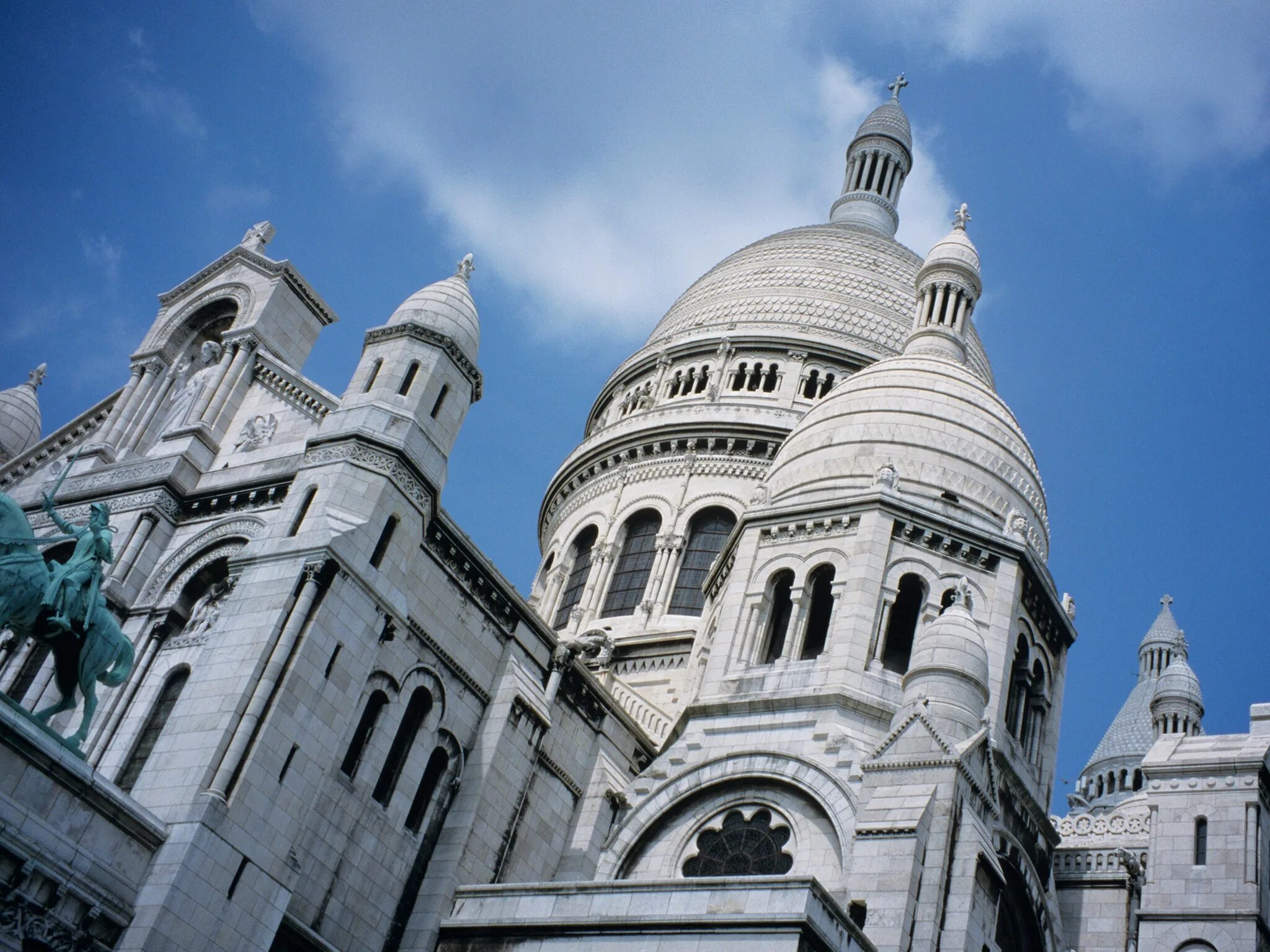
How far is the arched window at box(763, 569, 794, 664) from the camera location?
34.8 m

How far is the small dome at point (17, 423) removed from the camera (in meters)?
38.9

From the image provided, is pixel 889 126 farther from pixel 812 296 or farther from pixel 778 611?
pixel 778 611

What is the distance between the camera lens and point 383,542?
92.5ft

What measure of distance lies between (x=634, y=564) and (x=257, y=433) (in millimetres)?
18213

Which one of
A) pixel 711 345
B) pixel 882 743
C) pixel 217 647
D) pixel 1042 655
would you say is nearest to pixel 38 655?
pixel 217 647

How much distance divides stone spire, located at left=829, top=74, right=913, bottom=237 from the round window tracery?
39.4 metres

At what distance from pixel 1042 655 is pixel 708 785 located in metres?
9.32

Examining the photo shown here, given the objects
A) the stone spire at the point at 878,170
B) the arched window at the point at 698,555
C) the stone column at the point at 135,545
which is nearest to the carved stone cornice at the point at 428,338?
the stone column at the point at 135,545

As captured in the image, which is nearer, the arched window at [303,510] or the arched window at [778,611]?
the arched window at [303,510]

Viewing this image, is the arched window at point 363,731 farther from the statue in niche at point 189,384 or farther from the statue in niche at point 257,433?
the statue in niche at point 189,384

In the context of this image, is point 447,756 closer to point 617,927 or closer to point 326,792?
point 326,792

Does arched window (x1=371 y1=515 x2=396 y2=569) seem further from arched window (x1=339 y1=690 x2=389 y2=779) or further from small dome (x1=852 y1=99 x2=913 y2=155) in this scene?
small dome (x1=852 y1=99 x2=913 y2=155)

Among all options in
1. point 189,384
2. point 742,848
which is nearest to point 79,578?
point 189,384

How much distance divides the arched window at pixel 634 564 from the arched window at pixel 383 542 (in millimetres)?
18429
